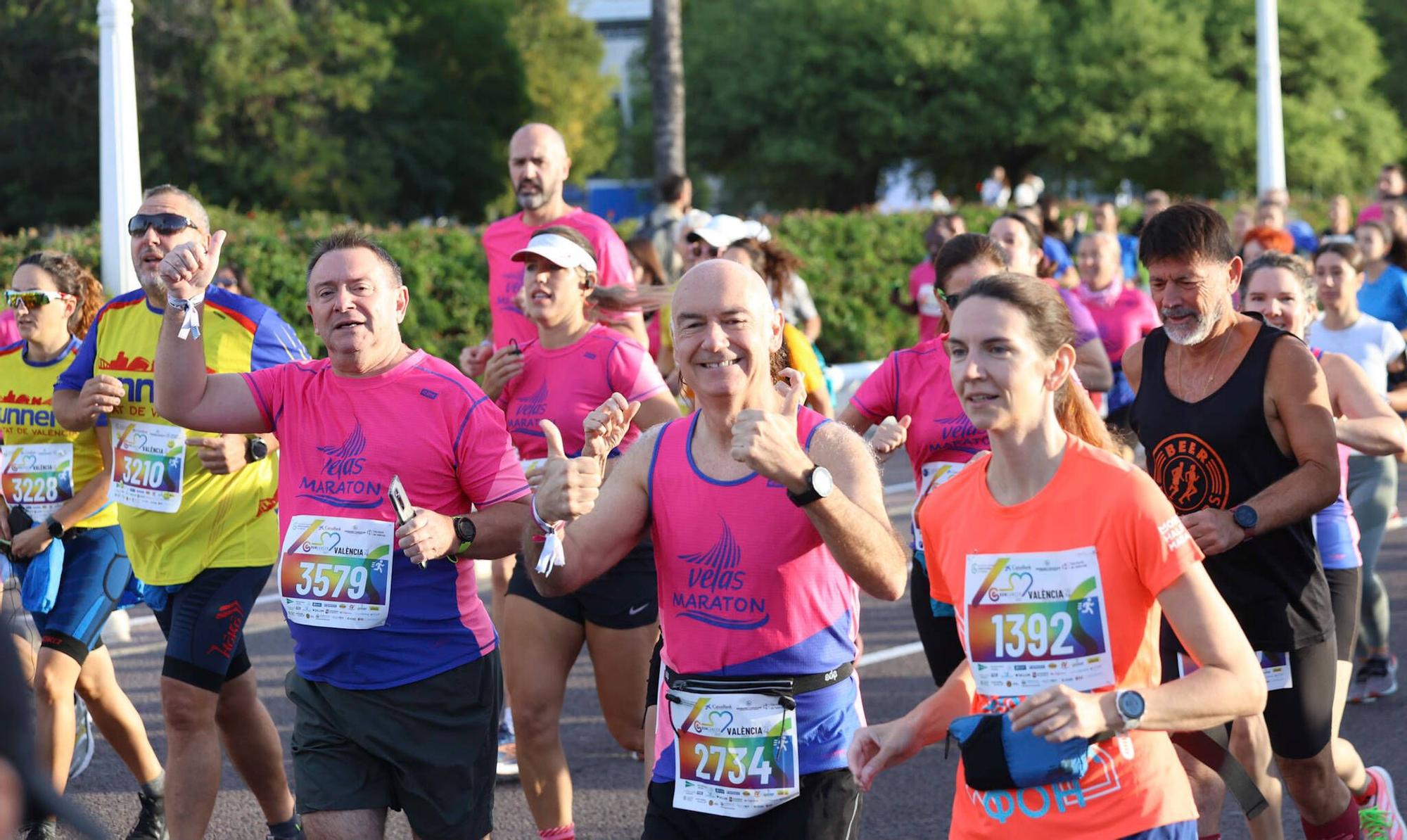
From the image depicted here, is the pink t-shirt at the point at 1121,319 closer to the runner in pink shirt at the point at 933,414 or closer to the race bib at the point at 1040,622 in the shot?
the runner in pink shirt at the point at 933,414

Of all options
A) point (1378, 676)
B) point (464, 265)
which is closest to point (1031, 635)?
point (1378, 676)

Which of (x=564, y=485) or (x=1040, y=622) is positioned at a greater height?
(x=564, y=485)

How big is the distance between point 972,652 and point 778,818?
0.69m

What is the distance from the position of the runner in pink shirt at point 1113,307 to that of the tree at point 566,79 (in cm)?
3087

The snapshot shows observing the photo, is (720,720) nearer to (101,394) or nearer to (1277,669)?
(1277,669)

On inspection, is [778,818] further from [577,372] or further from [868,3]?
[868,3]

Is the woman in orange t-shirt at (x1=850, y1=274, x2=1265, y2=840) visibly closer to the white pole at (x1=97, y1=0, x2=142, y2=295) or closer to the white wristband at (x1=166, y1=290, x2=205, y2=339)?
the white wristband at (x1=166, y1=290, x2=205, y2=339)

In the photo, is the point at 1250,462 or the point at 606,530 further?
the point at 1250,462

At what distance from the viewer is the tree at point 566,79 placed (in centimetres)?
4128

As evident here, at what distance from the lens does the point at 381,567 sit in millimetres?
4227

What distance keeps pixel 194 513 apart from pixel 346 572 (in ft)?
4.63

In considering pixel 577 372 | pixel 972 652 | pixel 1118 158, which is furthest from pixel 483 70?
pixel 972 652

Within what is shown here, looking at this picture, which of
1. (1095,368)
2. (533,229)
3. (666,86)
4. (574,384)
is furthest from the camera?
(666,86)

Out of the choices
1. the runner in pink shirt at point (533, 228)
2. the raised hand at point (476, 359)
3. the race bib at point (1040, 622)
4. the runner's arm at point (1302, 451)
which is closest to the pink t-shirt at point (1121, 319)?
the runner in pink shirt at point (533, 228)
